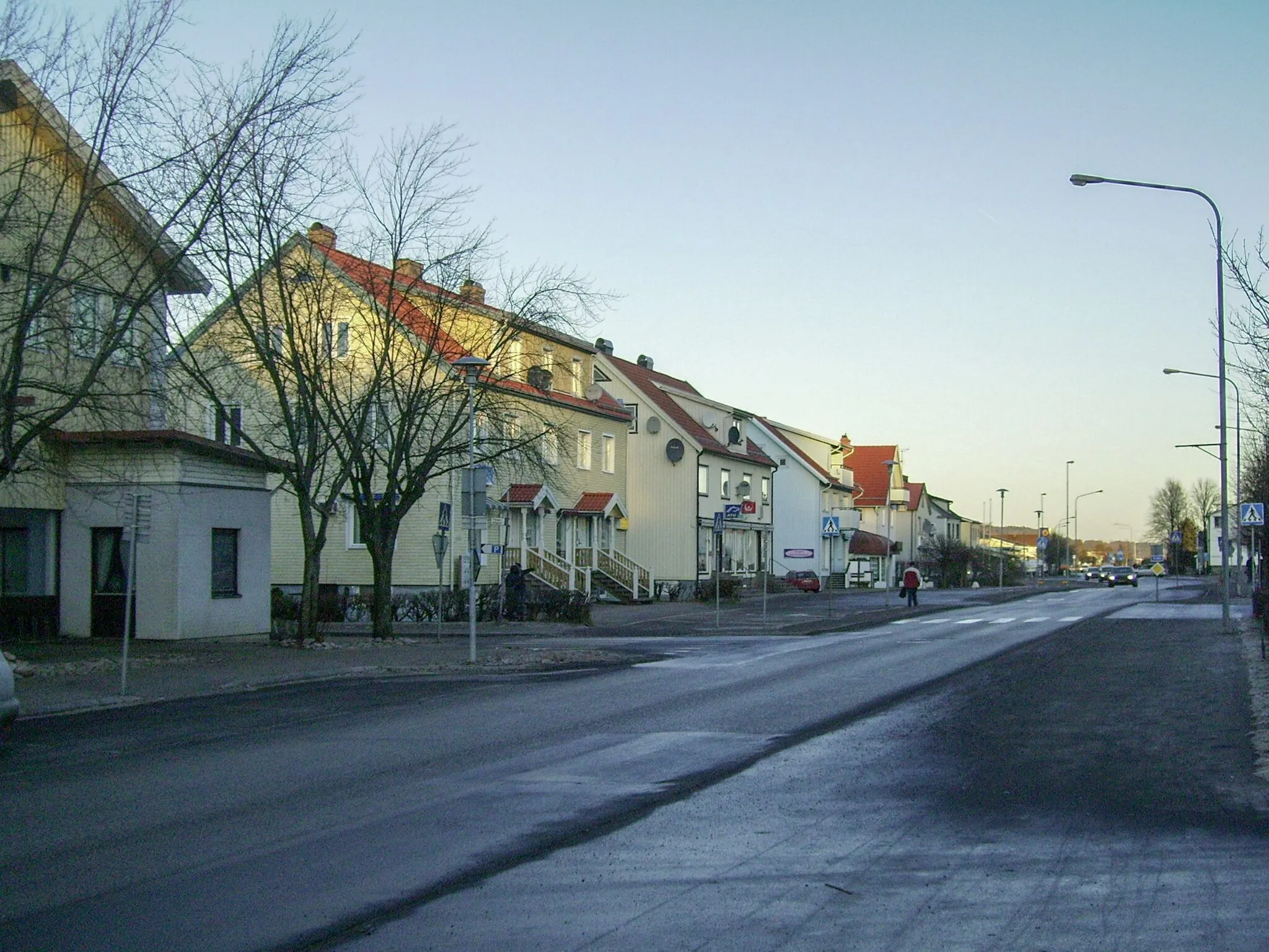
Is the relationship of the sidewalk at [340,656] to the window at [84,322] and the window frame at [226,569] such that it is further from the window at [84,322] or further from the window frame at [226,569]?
the window at [84,322]

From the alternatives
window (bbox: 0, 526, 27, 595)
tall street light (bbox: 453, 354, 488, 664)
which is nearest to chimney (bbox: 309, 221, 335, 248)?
tall street light (bbox: 453, 354, 488, 664)

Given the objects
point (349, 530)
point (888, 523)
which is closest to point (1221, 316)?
point (349, 530)

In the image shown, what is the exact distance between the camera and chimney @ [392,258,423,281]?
1038 inches

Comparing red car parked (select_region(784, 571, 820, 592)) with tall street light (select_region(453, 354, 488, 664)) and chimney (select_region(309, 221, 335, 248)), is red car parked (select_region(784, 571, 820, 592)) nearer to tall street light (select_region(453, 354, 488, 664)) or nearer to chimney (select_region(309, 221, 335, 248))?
chimney (select_region(309, 221, 335, 248))

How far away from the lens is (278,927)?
623 centimetres

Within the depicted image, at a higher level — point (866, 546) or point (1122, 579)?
point (866, 546)

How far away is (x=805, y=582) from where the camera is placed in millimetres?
66938

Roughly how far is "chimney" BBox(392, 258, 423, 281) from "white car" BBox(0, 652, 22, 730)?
48.7 feet

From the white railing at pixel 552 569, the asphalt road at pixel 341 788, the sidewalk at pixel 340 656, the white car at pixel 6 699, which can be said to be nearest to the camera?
the asphalt road at pixel 341 788

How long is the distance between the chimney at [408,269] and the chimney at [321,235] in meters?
1.40

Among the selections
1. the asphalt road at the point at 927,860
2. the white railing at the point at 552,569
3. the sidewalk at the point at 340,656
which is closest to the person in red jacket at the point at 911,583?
the sidewalk at the point at 340,656

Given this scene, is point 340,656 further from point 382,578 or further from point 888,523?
point 888,523

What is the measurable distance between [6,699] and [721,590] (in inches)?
1571

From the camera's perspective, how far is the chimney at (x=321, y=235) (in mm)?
22844
